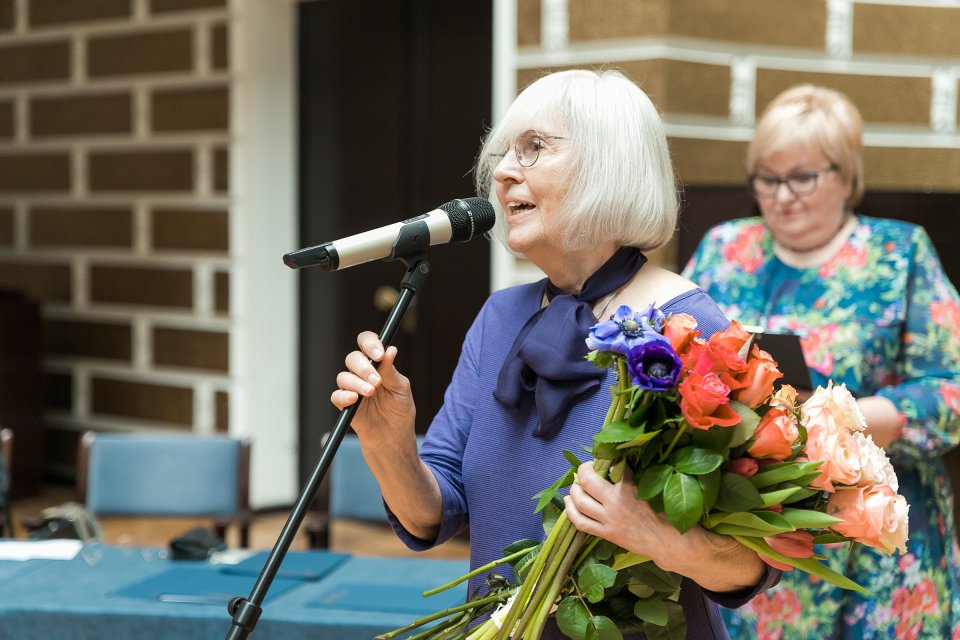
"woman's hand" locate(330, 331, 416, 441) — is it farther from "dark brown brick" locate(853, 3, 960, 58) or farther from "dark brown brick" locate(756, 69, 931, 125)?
"dark brown brick" locate(853, 3, 960, 58)

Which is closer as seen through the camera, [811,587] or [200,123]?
[811,587]

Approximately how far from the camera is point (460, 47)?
5.13m

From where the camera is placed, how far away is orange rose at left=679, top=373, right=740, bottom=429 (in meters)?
1.17

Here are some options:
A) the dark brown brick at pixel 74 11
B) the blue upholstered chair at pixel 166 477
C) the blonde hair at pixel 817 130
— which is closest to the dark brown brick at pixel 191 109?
the dark brown brick at pixel 74 11

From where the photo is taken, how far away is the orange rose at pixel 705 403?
3.85 ft

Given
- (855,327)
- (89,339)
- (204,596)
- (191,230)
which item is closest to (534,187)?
(855,327)

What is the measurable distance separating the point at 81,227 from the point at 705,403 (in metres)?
5.92

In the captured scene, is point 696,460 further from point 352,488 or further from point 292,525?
point 352,488

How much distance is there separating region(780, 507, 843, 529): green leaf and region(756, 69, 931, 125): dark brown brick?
3066 millimetres

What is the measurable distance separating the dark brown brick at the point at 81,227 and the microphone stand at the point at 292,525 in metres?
5.21

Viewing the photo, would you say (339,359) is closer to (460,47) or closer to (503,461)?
(460,47)

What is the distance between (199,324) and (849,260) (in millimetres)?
4239

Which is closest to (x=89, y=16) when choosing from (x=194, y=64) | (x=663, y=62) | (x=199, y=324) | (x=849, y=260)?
(x=194, y=64)

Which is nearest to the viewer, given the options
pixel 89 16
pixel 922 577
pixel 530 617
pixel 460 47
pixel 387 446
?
pixel 530 617
